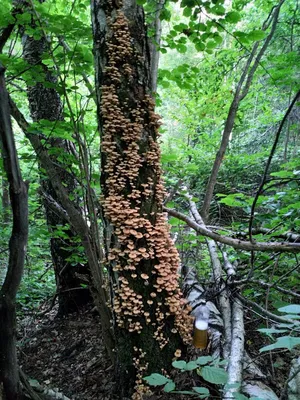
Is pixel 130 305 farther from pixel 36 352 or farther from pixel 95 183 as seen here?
pixel 36 352

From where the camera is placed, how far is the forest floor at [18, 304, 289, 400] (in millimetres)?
2666

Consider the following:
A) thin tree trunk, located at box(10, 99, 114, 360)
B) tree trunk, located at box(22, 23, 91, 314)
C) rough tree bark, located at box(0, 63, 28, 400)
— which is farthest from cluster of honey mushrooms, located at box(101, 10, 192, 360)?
tree trunk, located at box(22, 23, 91, 314)

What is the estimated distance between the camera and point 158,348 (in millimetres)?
2479

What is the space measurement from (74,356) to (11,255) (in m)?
2.51

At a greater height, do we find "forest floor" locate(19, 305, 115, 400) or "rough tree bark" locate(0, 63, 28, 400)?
"rough tree bark" locate(0, 63, 28, 400)

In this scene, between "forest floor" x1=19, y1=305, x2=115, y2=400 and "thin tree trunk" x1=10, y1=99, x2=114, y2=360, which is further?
"forest floor" x1=19, y1=305, x2=115, y2=400

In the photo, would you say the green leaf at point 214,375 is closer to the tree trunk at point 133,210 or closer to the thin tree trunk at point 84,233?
the tree trunk at point 133,210

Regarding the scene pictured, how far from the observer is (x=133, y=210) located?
2436 mm

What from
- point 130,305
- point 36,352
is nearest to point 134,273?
point 130,305

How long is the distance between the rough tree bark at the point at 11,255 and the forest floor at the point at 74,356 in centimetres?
22

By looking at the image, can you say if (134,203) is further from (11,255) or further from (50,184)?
(50,184)

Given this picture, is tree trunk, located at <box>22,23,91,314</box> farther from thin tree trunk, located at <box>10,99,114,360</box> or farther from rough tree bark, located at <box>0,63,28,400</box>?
rough tree bark, located at <box>0,63,28,400</box>

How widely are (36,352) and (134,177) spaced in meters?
3.13

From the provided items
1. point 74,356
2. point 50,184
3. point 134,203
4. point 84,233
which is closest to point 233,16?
point 134,203
